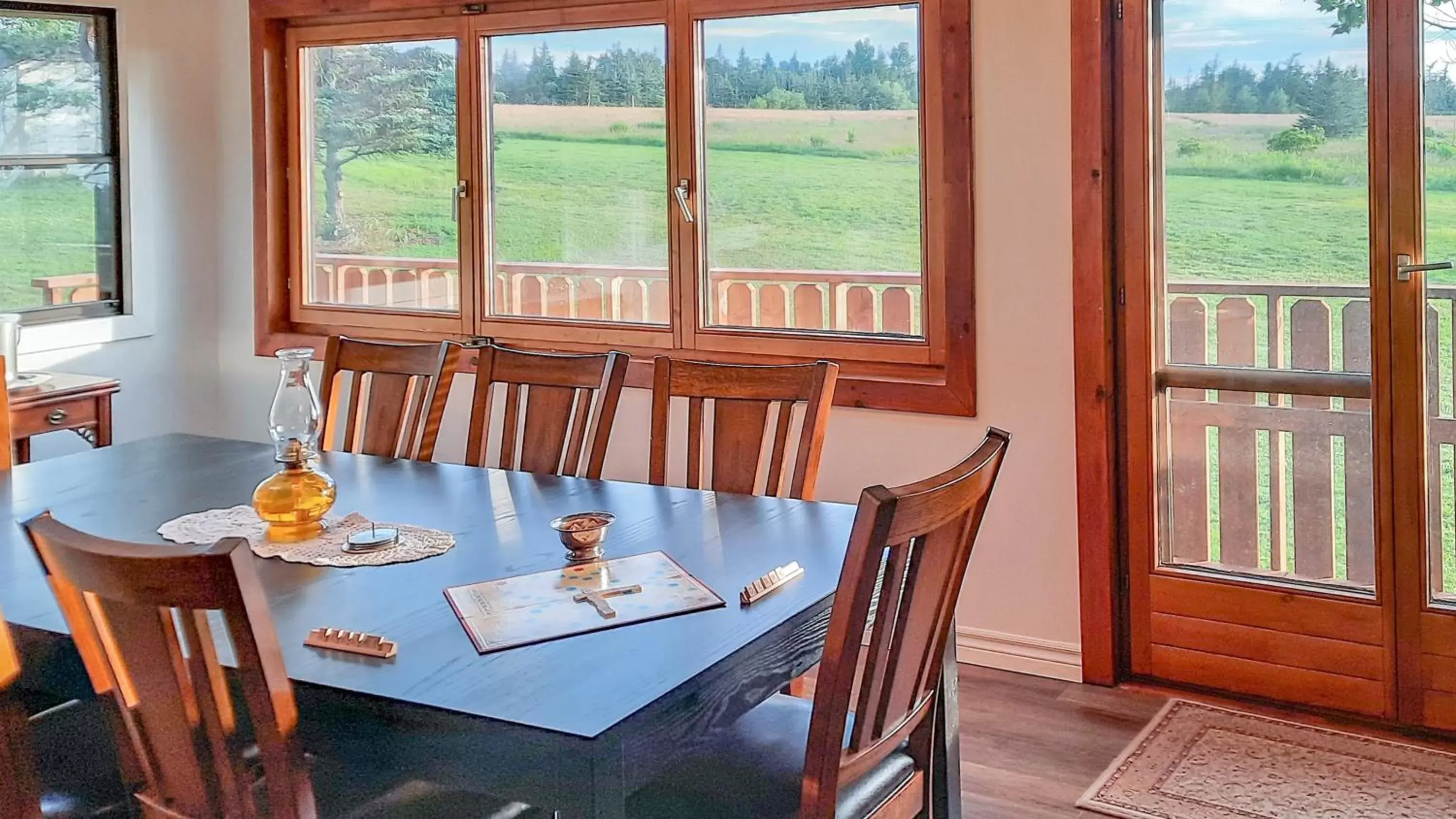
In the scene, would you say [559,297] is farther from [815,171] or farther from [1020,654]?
[1020,654]

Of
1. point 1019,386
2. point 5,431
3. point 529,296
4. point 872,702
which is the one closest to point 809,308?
point 1019,386

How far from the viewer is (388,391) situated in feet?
11.5

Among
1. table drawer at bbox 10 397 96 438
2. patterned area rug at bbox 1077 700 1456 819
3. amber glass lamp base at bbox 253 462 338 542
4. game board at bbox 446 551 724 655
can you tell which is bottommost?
patterned area rug at bbox 1077 700 1456 819

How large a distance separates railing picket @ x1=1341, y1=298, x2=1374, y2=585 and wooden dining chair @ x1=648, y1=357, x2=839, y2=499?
4.38ft

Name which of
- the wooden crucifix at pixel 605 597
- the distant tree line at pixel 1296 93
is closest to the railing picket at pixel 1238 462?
the distant tree line at pixel 1296 93

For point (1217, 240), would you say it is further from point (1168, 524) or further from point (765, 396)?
point (765, 396)

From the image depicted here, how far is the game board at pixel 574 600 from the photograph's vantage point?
197cm

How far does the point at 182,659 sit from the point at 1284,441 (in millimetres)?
2778

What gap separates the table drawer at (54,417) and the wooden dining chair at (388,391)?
3.94 ft

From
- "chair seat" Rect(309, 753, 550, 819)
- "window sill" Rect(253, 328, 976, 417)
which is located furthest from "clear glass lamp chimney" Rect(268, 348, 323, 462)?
"window sill" Rect(253, 328, 976, 417)

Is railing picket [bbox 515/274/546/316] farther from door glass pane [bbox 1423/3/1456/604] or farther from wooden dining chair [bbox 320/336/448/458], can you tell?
door glass pane [bbox 1423/3/1456/604]

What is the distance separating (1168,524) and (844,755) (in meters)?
2.06

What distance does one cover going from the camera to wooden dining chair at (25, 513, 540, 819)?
152cm

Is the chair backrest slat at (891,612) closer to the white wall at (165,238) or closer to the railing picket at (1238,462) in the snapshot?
the railing picket at (1238,462)
